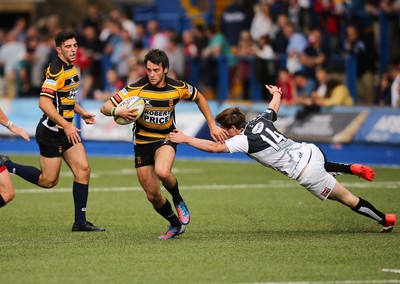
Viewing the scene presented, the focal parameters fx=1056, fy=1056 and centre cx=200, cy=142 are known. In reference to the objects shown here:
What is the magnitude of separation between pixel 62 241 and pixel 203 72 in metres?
12.5

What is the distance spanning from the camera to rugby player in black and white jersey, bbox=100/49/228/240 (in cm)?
1102

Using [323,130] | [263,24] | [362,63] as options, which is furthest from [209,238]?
[263,24]

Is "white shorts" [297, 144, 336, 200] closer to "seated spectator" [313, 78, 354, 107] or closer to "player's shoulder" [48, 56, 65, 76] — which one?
"player's shoulder" [48, 56, 65, 76]

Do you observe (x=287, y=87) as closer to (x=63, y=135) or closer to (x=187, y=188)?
(x=187, y=188)

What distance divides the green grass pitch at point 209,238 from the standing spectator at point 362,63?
4.28 metres

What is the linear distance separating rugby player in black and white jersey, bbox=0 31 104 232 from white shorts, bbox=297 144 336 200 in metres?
2.44

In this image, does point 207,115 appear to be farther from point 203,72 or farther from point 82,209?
point 203,72

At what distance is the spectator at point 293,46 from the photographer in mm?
21703

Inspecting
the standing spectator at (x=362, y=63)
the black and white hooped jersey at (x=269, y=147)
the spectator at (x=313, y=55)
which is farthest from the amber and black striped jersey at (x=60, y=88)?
the standing spectator at (x=362, y=63)

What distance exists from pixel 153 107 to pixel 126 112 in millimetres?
466

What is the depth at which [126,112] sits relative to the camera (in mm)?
10750

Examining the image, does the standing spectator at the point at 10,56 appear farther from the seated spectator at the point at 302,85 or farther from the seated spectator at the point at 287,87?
the seated spectator at the point at 302,85

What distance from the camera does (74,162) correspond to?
473 inches

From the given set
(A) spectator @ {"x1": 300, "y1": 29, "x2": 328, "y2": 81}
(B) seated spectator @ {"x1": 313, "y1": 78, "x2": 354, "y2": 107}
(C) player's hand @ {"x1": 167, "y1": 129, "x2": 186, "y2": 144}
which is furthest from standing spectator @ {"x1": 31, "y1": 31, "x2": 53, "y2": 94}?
(C) player's hand @ {"x1": 167, "y1": 129, "x2": 186, "y2": 144}
